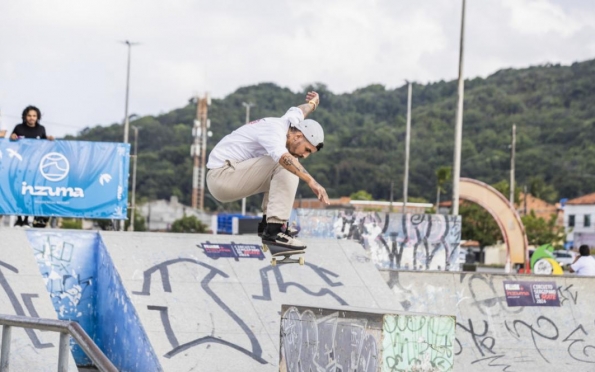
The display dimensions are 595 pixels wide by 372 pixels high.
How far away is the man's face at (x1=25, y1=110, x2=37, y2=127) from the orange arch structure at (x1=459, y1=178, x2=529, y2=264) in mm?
18926

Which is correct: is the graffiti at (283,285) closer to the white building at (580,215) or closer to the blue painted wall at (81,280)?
the blue painted wall at (81,280)

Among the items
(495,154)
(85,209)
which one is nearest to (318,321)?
(85,209)

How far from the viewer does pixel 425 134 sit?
13312 centimetres

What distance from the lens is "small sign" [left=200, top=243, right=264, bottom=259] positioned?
12.0 meters

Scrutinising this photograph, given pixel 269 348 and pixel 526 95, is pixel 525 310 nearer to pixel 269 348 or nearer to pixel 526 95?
pixel 269 348

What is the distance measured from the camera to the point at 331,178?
12925cm

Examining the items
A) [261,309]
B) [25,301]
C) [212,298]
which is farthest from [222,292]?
[25,301]

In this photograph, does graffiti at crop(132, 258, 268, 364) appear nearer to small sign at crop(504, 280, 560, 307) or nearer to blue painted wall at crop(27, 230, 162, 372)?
blue painted wall at crop(27, 230, 162, 372)

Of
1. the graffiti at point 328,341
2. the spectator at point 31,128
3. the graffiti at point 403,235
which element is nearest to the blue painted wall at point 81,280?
the graffiti at point 328,341

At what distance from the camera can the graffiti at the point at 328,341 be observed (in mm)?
7934

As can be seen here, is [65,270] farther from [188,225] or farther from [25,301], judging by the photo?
[188,225]

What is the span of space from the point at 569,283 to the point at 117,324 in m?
6.84

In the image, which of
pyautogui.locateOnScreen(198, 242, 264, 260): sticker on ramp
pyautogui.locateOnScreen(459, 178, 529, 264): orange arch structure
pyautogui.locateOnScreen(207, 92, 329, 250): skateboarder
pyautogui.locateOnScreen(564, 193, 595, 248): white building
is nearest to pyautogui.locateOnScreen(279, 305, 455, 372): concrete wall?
pyautogui.locateOnScreen(207, 92, 329, 250): skateboarder

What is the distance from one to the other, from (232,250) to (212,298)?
1130 mm
